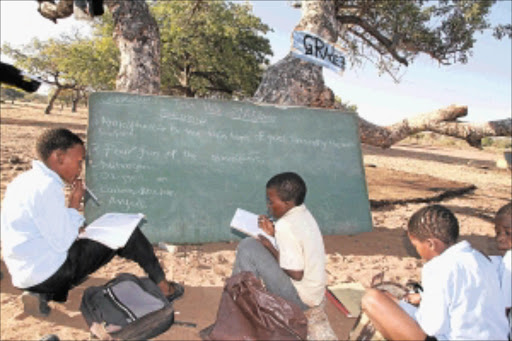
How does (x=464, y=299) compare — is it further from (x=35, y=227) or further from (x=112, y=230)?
(x=35, y=227)

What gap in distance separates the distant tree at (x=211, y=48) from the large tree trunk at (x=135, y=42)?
9.54m

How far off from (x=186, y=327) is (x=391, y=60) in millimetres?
10362

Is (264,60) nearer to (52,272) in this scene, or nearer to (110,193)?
(110,193)

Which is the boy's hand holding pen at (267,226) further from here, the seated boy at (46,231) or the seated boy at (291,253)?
the seated boy at (46,231)

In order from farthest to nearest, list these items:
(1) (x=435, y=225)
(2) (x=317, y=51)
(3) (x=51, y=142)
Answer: (2) (x=317, y=51), (3) (x=51, y=142), (1) (x=435, y=225)

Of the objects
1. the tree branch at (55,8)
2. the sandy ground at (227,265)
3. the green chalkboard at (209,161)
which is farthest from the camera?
the tree branch at (55,8)

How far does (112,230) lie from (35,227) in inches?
22.9

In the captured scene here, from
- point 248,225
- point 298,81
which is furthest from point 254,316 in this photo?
point 298,81

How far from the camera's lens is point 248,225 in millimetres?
3500

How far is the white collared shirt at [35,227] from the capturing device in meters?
2.78

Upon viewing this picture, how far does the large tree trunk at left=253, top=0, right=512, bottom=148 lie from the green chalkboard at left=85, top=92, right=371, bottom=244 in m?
1.17

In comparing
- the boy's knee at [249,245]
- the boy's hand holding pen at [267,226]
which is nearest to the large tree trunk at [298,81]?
the boy's hand holding pen at [267,226]

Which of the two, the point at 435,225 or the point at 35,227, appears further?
the point at 35,227

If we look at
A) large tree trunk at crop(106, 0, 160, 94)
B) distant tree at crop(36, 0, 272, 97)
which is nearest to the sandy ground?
large tree trunk at crop(106, 0, 160, 94)
